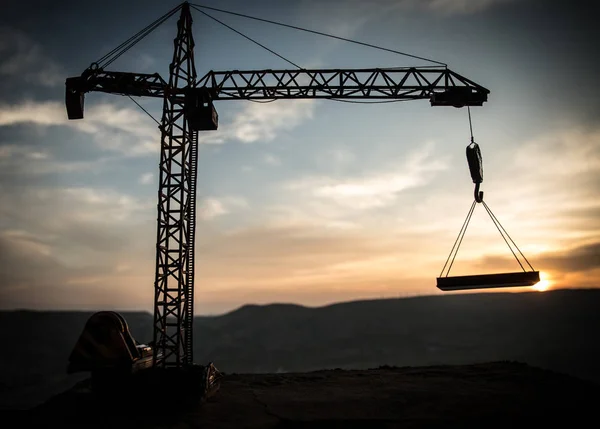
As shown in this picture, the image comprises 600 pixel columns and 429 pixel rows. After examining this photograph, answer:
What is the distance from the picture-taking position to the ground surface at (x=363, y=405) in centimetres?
1148

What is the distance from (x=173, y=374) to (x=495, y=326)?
53.4m

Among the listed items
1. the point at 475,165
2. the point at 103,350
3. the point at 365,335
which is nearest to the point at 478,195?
the point at 475,165

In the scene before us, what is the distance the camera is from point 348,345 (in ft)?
173

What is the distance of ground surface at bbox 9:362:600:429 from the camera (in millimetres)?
11477

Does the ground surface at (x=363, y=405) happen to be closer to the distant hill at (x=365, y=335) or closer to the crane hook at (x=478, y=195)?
the crane hook at (x=478, y=195)

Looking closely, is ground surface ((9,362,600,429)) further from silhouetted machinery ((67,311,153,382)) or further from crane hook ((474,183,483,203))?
crane hook ((474,183,483,203))

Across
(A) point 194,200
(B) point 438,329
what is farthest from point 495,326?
(A) point 194,200

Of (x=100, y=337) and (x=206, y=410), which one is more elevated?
(x=100, y=337)

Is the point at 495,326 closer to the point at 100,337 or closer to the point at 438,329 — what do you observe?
the point at 438,329

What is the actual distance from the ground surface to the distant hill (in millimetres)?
32785

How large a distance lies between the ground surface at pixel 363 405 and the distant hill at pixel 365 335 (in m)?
32.8

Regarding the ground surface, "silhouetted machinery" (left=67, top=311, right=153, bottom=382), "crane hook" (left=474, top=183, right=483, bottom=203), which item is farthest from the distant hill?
"crane hook" (left=474, top=183, right=483, bottom=203)

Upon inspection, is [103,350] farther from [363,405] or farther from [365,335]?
[365,335]

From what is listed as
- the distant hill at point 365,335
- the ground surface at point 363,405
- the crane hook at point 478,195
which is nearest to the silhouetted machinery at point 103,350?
the ground surface at point 363,405
